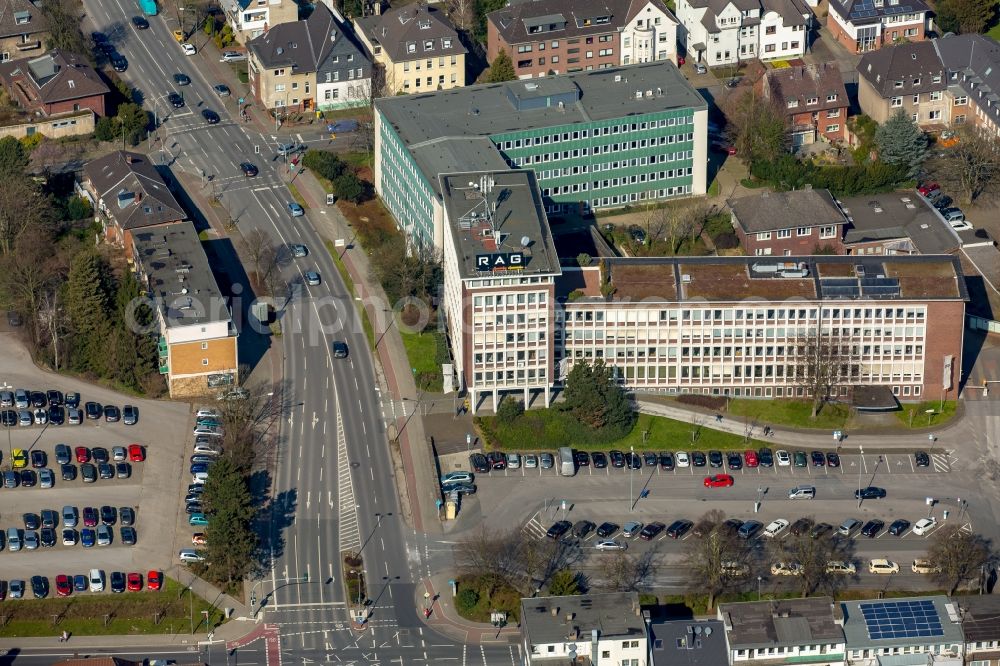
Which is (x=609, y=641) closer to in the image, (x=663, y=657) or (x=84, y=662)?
(x=663, y=657)

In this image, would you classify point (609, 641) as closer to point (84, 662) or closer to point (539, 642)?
point (539, 642)

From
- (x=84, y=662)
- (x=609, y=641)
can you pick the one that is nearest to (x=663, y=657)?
(x=609, y=641)

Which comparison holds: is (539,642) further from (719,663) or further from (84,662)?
(84,662)

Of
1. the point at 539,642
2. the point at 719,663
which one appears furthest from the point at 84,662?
the point at 719,663

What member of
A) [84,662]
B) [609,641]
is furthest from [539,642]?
[84,662]

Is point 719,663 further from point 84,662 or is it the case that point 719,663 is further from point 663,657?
point 84,662
